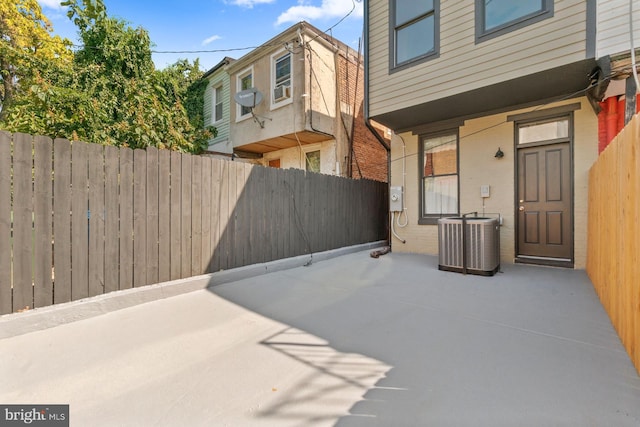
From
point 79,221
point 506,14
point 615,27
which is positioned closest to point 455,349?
point 79,221

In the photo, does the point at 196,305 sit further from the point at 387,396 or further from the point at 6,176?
the point at 387,396

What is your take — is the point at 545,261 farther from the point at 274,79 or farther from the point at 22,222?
the point at 274,79

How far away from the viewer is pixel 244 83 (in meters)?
10.1

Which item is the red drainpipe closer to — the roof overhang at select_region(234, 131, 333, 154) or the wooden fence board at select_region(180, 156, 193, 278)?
the roof overhang at select_region(234, 131, 333, 154)

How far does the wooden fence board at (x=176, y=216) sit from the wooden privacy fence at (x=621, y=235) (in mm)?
4415

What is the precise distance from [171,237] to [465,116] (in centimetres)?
583

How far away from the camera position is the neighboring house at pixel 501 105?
427cm

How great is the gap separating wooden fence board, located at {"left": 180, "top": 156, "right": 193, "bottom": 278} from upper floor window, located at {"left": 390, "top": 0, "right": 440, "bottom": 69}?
4521 millimetres

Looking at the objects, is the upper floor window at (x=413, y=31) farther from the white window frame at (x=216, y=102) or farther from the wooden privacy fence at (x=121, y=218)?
the white window frame at (x=216, y=102)

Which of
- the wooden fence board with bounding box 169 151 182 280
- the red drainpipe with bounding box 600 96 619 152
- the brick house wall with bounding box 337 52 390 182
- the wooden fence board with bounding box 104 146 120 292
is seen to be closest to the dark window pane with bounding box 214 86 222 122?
the brick house wall with bounding box 337 52 390 182

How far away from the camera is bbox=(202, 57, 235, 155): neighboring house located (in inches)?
415

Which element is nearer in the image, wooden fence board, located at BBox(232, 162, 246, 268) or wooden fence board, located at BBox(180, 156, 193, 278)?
wooden fence board, located at BBox(180, 156, 193, 278)

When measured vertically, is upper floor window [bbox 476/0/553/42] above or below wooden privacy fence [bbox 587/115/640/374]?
above

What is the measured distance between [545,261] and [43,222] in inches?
279
